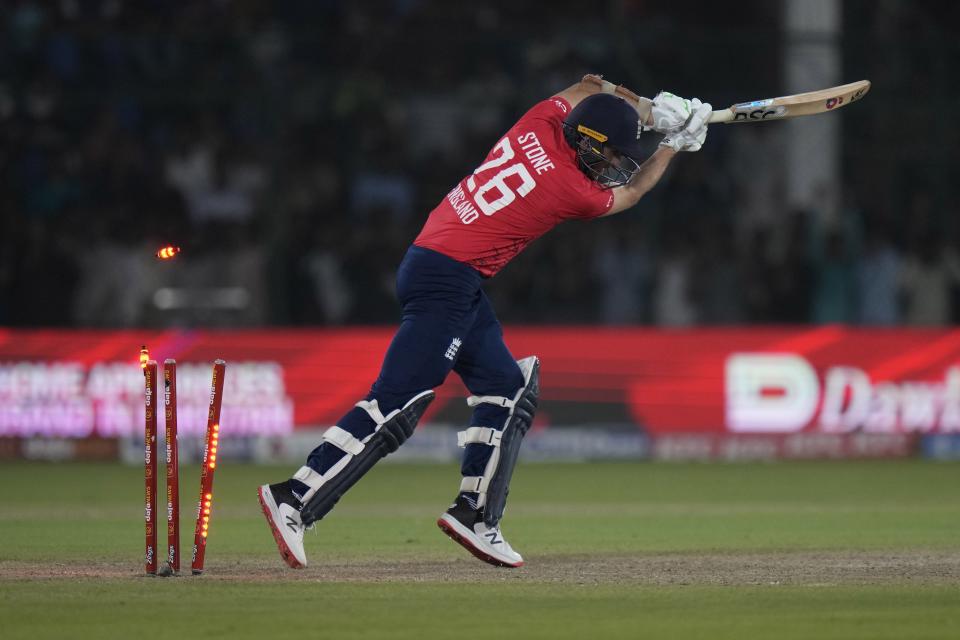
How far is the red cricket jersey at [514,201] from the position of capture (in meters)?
7.88

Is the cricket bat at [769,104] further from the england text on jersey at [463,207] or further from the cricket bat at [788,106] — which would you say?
the england text on jersey at [463,207]

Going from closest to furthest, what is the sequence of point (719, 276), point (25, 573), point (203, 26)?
point (25, 573) → point (719, 276) → point (203, 26)

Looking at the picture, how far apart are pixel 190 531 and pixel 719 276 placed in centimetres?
803

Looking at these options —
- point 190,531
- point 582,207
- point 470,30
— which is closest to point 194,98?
point 470,30

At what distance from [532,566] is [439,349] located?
1.18 metres

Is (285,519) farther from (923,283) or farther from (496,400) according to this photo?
(923,283)

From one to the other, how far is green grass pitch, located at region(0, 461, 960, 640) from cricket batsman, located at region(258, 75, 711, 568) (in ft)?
1.15

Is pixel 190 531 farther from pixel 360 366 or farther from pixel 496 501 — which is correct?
pixel 360 366

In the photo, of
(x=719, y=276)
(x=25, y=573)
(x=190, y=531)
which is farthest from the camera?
(x=719, y=276)

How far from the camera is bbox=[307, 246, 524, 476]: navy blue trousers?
303 inches

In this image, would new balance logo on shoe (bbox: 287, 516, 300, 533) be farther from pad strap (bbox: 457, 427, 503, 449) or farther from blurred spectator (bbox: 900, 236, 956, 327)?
blurred spectator (bbox: 900, 236, 956, 327)

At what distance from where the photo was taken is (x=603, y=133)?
7.79m

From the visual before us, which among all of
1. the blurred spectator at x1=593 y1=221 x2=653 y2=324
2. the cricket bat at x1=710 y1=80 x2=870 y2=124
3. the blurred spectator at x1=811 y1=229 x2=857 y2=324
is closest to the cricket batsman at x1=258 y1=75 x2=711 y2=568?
the cricket bat at x1=710 y1=80 x2=870 y2=124

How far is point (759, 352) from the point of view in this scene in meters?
15.7
